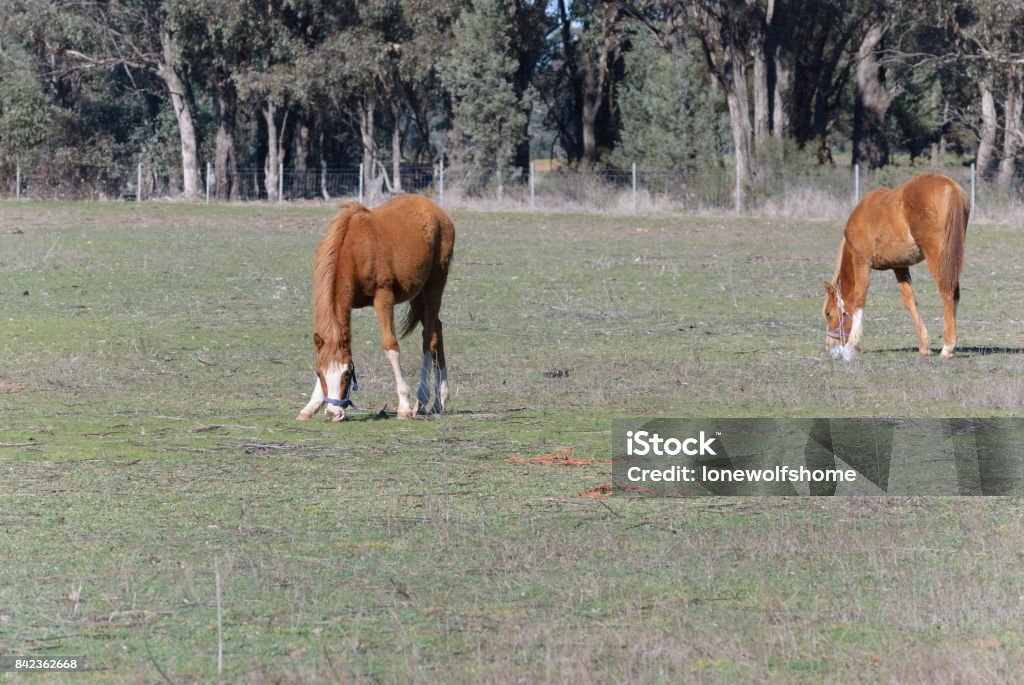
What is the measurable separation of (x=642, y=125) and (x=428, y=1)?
30.2 ft

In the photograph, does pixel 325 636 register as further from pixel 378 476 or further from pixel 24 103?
pixel 24 103

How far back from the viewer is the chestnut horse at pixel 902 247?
672 inches

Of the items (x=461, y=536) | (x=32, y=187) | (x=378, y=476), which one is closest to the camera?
(x=461, y=536)

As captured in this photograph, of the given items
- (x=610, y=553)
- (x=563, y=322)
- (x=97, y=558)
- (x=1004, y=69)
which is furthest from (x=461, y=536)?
(x=1004, y=69)

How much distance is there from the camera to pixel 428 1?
5400 centimetres

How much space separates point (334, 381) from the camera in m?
12.2

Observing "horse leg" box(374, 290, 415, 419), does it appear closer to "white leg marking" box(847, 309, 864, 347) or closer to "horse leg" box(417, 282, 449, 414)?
"horse leg" box(417, 282, 449, 414)

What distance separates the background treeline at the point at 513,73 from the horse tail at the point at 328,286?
3538cm

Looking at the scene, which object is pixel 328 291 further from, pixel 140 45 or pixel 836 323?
pixel 140 45

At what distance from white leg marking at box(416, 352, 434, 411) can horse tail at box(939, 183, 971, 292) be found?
691 centimetres

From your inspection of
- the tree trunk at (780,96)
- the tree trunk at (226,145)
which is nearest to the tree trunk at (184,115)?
the tree trunk at (226,145)

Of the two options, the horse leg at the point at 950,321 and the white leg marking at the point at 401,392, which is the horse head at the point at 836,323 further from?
the white leg marking at the point at 401,392

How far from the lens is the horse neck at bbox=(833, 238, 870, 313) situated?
17750 millimetres

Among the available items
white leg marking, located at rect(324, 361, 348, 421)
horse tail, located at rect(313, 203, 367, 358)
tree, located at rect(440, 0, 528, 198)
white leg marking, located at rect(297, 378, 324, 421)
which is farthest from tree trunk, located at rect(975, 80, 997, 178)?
white leg marking, located at rect(324, 361, 348, 421)
